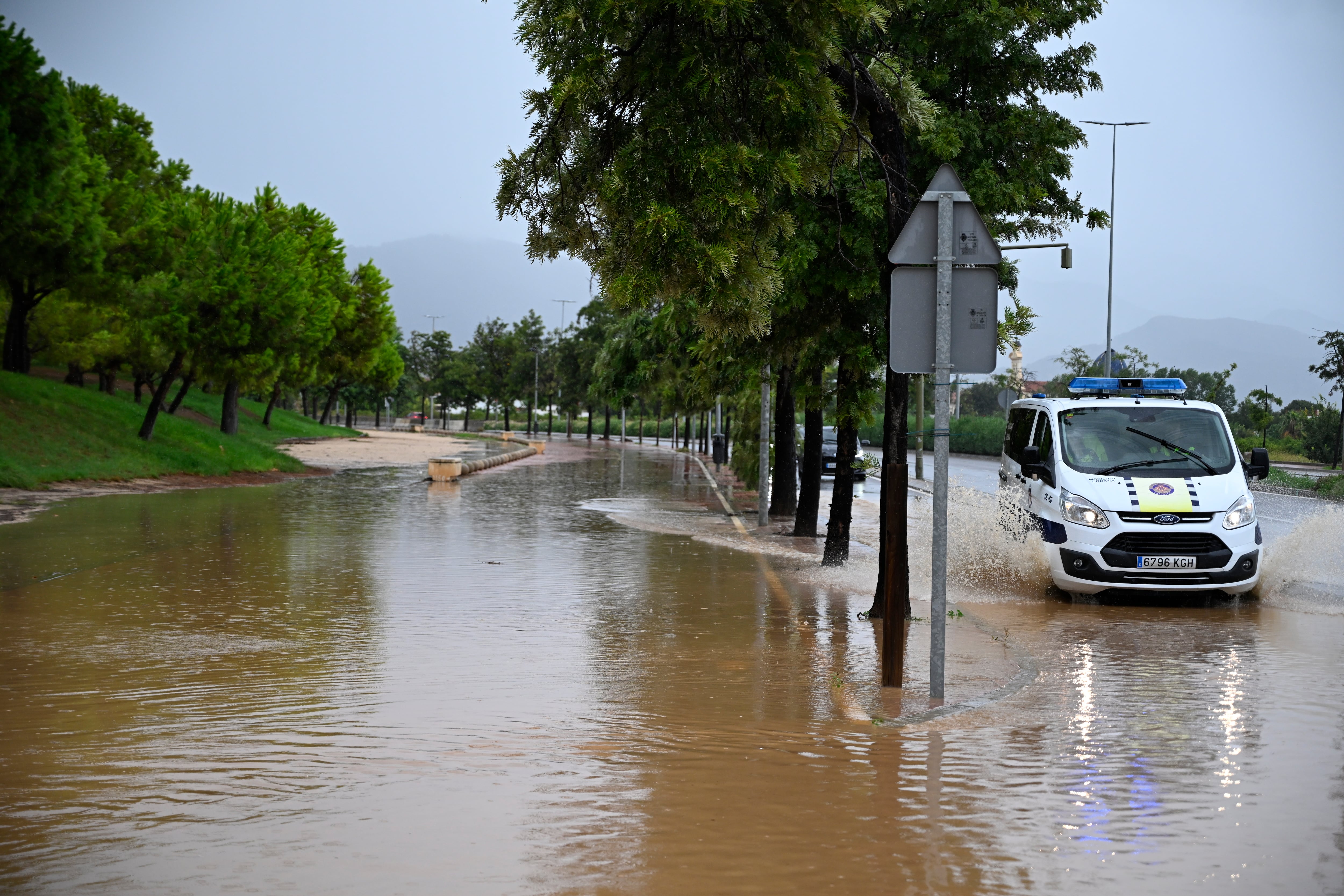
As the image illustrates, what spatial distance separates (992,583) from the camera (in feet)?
43.4

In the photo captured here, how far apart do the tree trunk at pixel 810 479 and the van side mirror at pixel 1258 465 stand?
7.47 meters

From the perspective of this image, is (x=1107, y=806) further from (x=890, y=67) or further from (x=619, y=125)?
(x=890, y=67)

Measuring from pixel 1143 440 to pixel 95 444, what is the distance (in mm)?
27282

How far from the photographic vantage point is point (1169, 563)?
11344 mm

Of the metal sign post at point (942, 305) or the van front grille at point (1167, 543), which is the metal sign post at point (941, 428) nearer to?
the metal sign post at point (942, 305)

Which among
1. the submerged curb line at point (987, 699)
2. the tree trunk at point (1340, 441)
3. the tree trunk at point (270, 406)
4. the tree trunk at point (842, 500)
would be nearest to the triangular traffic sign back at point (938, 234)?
the submerged curb line at point (987, 699)

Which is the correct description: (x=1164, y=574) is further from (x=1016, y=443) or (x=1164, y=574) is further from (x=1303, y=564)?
(x=1016, y=443)

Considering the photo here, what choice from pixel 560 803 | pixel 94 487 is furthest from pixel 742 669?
pixel 94 487

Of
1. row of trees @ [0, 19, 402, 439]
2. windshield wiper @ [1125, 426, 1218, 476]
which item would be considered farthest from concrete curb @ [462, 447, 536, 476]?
windshield wiper @ [1125, 426, 1218, 476]

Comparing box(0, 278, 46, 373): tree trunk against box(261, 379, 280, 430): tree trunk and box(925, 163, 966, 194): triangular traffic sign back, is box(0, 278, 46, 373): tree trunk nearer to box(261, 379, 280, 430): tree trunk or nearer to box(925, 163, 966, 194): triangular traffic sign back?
box(261, 379, 280, 430): tree trunk

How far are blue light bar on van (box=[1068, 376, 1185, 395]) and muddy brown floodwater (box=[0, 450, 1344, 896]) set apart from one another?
2413mm

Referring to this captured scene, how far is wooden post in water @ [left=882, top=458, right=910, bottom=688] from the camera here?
25.2 ft

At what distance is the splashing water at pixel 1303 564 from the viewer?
12.2m

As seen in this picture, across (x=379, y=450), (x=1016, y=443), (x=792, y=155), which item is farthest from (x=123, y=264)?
(x=792, y=155)
